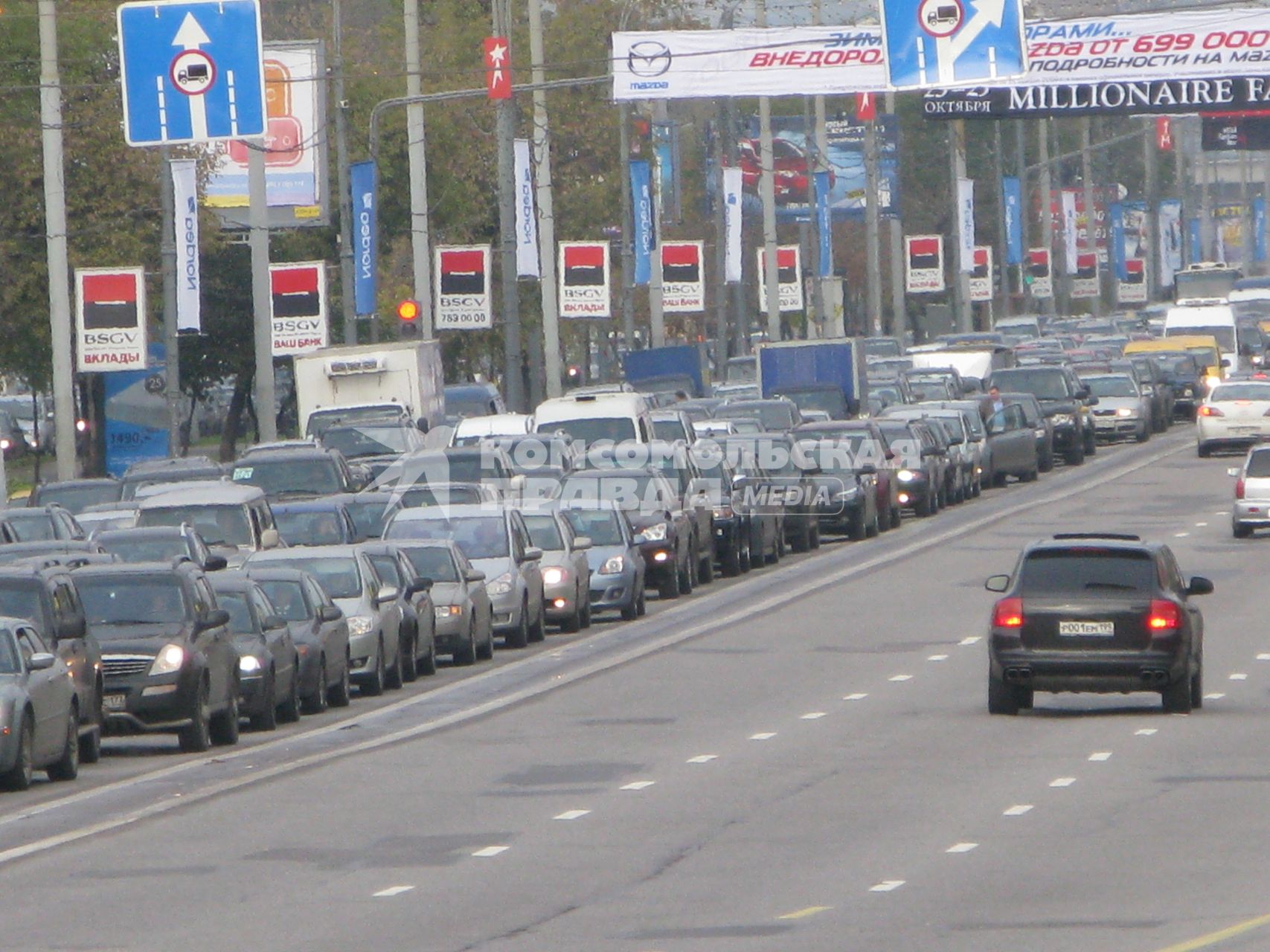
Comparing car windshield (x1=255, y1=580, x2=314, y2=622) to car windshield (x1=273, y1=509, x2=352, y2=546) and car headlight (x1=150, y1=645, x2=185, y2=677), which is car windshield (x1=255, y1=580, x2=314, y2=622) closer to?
car headlight (x1=150, y1=645, x2=185, y2=677)

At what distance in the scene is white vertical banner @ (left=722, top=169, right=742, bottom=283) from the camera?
68.7m

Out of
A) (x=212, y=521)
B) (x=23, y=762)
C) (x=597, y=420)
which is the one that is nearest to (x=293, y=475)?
(x=212, y=521)

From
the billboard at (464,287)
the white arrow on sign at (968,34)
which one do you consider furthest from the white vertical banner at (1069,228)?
the white arrow on sign at (968,34)

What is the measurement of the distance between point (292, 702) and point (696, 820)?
889 centimetres

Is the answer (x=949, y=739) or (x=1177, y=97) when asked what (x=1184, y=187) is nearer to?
(x=1177, y=97)

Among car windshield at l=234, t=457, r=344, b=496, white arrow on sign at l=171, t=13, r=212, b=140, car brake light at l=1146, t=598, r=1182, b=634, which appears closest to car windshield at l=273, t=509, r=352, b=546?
car windshield at l=234, t=457, r=344, b=496

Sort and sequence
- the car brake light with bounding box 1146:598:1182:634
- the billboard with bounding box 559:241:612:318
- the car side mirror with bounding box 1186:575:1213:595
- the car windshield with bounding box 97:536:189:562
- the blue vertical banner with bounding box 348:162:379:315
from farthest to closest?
1. the billboard with bounding box 559:241:612:318
2. the blue vertical banner with bounding box 348:162:379:315
3. the car windshield with bounding box 97:536:189:562
4. the car side mirror with bounding box 1186:575:1213:595
5. the car brake light with bounding box 1146:598:1182:634

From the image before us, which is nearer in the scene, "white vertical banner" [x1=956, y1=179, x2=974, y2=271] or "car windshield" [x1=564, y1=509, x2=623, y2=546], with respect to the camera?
"car windshield" [x1=564, y1=509, x2=623, y2=546]

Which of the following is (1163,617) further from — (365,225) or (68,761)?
(365,225)

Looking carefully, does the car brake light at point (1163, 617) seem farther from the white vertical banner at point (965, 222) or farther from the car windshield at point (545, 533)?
the white vertical banner at point (965, 222)

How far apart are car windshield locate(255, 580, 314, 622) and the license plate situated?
7.12 metres

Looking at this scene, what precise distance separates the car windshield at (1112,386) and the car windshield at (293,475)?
2724 cm

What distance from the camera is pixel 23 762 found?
19781 millimetres

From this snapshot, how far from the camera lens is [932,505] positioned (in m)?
47.6
